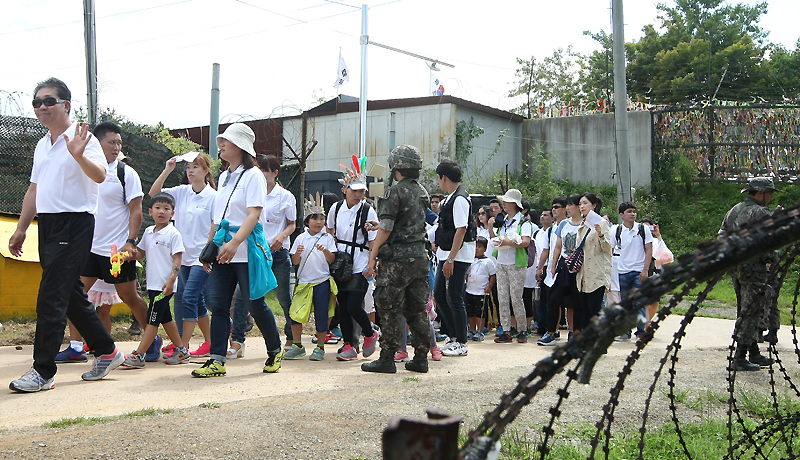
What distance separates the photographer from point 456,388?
15.1 ft

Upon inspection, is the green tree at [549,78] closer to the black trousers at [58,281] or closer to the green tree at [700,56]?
the green tree at [700,56]

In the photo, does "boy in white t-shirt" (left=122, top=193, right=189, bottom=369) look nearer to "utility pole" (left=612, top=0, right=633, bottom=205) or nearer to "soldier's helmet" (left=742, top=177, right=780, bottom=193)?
"soldier's helmet" (left=742, top=177, right=780, bottom=193)

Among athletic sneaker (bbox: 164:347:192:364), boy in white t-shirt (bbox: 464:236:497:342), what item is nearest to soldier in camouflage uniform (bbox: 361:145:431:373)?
athletic sneaker (bbox: 164:347:192:364)

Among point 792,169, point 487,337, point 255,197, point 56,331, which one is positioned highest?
point 792,169

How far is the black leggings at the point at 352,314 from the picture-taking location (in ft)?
21.1

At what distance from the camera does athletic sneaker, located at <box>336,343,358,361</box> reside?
6375 mm

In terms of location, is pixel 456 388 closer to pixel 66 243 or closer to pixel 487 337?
pixel 66 243

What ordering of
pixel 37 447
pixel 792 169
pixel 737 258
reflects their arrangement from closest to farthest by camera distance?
pixel 737 258 → pixel 37 447 → pixel 792 169

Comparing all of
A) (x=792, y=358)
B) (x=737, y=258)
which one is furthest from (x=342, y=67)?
(x=737, y=258)

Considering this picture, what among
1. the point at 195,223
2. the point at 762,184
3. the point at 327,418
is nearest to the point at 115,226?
the point at 195,223

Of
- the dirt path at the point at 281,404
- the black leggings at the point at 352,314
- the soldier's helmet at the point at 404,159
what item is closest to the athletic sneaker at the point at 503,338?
the dirt path at the point at 281,404

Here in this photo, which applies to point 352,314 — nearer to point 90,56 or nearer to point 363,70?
point 90,56

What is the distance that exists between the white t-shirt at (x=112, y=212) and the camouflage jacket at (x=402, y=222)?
2034 millimetres

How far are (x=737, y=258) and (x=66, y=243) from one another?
4105 mm
